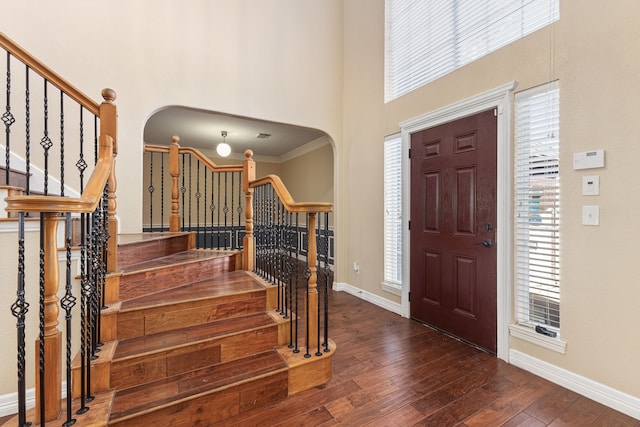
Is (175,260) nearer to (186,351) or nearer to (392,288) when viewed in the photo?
(186,351)

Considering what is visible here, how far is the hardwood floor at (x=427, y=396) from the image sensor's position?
167 cm

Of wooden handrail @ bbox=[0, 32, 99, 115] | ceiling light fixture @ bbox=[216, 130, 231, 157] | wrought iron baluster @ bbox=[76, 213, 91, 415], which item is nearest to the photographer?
wrought iron baluster @ bbox=[76, 213, 91, 415]

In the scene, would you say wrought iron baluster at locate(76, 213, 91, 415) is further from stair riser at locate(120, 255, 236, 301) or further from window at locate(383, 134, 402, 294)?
window at locate(383, 134, 402, 294)

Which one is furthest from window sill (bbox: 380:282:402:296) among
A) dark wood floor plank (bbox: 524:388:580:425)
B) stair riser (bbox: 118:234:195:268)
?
stair riser (bbox: 118:234:195:268)

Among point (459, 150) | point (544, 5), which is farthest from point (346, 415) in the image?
point (544, 5)

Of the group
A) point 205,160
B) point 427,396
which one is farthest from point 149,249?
point 427,396

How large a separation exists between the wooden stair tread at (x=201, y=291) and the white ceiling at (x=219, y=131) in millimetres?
2170

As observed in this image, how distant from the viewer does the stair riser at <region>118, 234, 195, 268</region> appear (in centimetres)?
239

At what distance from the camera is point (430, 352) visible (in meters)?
2.46

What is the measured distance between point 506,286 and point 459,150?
4.03ft

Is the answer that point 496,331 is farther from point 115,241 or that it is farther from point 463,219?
point 115,241

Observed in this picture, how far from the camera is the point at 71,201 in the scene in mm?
1203

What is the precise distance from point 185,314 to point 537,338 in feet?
8.27

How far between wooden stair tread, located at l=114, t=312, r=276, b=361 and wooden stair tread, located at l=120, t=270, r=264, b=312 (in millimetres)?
188
